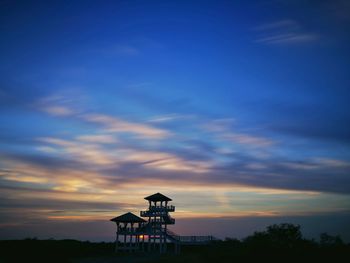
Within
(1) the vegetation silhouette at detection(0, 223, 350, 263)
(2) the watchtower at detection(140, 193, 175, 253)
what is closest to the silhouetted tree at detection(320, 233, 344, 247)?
(1) the vegetation silhouette at detection(0, 223, 350, 263)

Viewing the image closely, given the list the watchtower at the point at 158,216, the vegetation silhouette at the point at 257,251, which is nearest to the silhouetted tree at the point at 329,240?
the vegetation silhouette at the point at 257,251

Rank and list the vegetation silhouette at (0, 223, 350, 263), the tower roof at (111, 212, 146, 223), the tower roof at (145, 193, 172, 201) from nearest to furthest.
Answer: the vegetation silhouette at (0, 223, 350, 263)
the tower roof at (145, 193, 172, 201)
the tower roof at (111, 212, 146, 223)

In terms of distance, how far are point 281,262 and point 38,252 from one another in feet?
98.3

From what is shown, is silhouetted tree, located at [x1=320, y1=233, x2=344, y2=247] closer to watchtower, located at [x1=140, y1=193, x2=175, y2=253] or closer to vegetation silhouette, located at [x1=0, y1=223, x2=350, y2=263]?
vegetation silhouette, located at [x1=0, y1=223, x2=350, y2=263]

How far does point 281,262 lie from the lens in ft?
132

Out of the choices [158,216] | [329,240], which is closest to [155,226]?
[158,216]

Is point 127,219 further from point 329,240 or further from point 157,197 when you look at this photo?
point 329,240

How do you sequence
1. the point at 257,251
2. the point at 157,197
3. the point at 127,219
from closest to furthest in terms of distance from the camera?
1. the point at 257,251
2. the point at 157,197
3. the point at 127,219

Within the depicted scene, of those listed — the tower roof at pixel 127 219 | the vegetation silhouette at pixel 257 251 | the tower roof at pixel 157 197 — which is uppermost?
the tower roof at pixel 157 197

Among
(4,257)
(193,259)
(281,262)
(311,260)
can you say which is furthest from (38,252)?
(311,260)

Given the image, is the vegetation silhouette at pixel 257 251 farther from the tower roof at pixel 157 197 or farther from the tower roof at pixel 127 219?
the tower roof at pixel 157 197

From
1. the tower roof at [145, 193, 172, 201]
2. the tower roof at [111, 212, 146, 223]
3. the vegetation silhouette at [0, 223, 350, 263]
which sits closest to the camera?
the vegetation silhouette at [0, 223, 350, 263]

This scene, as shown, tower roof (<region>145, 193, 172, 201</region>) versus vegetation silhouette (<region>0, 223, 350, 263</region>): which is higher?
tower roof (<region>145, 193, 172, 201</region>)

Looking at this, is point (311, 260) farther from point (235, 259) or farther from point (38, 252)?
point (38, 252)
